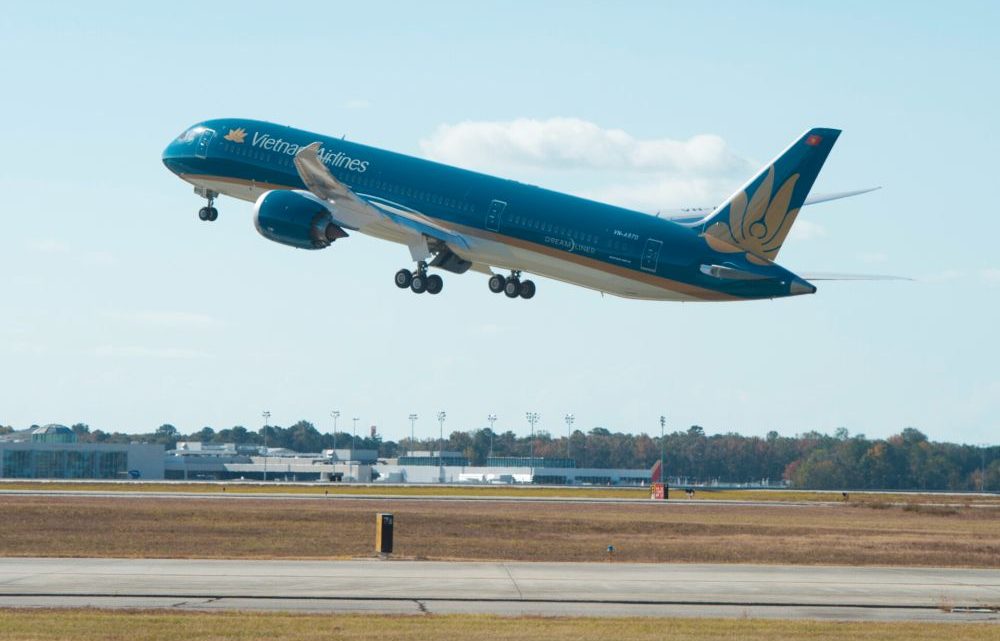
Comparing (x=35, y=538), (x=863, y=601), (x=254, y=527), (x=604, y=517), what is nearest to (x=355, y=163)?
(x=254, y=527)

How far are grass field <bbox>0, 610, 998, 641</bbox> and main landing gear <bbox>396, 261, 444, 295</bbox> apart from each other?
33820 mm

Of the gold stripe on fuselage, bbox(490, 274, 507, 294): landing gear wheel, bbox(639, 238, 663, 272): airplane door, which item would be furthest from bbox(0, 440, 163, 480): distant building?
bbox(639, 238, 663, 272): airplane door

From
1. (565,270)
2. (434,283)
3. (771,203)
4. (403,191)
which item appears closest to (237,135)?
(403,191)

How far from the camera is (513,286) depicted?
66.0m

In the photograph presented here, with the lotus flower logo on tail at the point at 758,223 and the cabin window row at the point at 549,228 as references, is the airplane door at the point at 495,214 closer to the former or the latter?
the cabin window row at the point at 549,228

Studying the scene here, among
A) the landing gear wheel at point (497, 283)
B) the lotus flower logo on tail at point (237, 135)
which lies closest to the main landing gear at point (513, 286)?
the landing gear wheel at point (497, 283)

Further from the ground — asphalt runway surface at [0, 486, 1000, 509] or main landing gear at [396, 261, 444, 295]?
main landing gear at [396, 261, 444, 295]

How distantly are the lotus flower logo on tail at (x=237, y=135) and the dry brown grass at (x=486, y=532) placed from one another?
1812 cm

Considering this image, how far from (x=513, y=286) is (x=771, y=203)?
1381 cm

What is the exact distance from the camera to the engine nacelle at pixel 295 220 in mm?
64188

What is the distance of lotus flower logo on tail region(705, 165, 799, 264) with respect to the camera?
56.9m

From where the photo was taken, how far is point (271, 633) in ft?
96.0

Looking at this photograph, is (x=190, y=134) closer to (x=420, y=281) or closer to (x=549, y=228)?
(x=420, y=281)

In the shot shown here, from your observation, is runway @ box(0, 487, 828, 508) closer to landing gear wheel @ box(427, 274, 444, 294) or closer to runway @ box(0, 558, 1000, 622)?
landing gear wheel @ box(427, 274, 444, 294)
